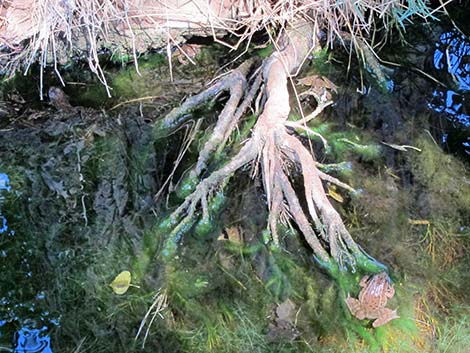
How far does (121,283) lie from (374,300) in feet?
3.92

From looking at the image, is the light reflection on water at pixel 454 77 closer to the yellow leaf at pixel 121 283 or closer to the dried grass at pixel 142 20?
the dried grass at pixel 142 20

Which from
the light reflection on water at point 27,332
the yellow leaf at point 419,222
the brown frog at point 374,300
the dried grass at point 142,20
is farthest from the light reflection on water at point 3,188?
the yellow leaf at point 419,222

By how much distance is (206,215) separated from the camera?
297 cm

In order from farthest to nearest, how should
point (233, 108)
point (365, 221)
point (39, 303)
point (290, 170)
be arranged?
1. point (233, 108)
2. point (290, 170)
3. point (365, 221)
4. point (39, 303)

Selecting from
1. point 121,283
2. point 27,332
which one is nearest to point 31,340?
point 27,332

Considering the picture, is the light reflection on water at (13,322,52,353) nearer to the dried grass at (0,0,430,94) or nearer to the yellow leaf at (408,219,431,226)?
the dried grass at (0,0,430,94)

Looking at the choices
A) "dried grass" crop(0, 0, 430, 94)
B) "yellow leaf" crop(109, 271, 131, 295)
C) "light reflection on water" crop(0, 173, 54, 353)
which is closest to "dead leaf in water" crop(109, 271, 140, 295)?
"yellow leaf" crop(109, 271, 131, 295)

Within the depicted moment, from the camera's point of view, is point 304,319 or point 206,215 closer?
point 304,319

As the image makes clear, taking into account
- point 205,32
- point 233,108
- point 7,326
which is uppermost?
point 205,32

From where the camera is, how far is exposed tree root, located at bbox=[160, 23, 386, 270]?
281 cm

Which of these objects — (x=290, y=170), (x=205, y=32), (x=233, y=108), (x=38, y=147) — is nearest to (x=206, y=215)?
(x=290, y=170)

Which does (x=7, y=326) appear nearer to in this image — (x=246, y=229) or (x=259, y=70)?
(x=246, y=229)

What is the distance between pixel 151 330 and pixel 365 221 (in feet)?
3.95

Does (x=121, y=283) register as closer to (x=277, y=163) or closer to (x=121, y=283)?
(x=121, y=283)
